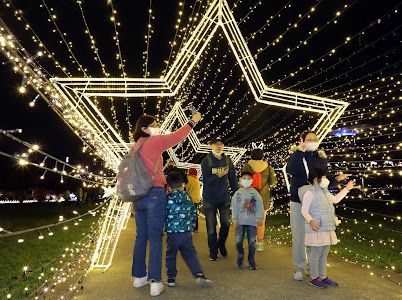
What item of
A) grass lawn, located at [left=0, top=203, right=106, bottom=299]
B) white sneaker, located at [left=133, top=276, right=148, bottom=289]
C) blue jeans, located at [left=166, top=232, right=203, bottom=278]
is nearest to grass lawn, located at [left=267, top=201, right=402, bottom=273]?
blue jeans, located at [left=166, top=232, right=203, bottom=278]

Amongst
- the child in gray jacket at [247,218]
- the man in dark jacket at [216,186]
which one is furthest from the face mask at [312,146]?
the man in dark jacket at [216,186]

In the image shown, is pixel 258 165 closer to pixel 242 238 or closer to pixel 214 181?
pixel 214 181

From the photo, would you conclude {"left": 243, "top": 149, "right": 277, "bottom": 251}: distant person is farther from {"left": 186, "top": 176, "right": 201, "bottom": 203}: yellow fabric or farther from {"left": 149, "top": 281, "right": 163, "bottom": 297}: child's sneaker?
{"left": 149, "top": 281, "right": 163, "bottom": 297}: child's sneaker

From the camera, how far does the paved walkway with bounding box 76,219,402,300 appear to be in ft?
15.4

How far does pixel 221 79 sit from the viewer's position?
958 centimetres

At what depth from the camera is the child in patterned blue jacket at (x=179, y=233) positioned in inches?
205

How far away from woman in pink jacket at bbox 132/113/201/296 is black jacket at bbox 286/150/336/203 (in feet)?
4.54

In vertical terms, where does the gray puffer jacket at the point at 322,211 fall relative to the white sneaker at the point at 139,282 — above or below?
above

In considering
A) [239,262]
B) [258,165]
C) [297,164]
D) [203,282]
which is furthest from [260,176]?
[203,282]

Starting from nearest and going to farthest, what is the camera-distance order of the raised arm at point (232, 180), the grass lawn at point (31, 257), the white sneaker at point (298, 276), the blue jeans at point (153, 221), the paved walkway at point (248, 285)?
the paved walkway at point (248, 285), the blue jeans at point (153, 221), the white sneaker at point (298, 276), the grass lawn at point (31, 257), the raised arm at point (232, 180)

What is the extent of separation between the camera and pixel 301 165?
5.62m

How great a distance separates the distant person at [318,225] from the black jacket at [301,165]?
0.31m

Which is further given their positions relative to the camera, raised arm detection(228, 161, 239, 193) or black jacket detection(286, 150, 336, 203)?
raised arm detection(228, 161, 239, 193)

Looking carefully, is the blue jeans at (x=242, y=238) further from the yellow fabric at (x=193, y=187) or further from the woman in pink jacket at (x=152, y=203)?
the yellow fabric at (x=193, y=187)
